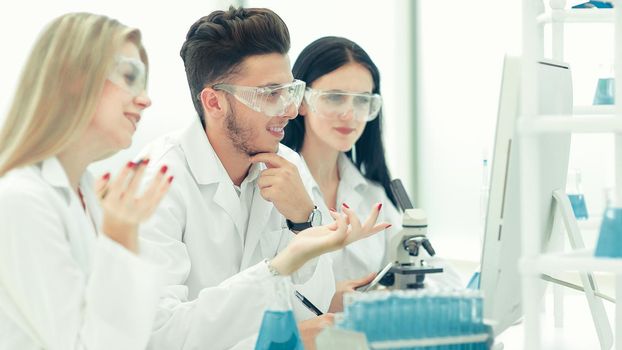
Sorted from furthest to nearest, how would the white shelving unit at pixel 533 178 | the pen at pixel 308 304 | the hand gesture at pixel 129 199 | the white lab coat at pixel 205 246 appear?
the pen at pixel 308 304, the white lab coat at pixel 205 246, the hand gesture at pixel 129 199, the white shelving unit at pixel 533 178

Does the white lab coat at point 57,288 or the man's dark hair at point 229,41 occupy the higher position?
the man's dark hair at point 229,41

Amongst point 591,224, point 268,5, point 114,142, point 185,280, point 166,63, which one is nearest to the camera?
point 114,142

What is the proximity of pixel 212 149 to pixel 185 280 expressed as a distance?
382 millimetres

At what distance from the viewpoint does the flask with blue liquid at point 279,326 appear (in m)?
1.47

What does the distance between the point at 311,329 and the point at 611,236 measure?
86 cm

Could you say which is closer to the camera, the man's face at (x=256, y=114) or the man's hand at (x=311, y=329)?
the man's hand at (x=311, y=329)

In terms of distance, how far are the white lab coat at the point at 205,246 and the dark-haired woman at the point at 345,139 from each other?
1.73ft

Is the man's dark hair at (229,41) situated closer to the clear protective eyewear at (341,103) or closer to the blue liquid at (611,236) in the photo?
the clear protective eyewear at (341,103)

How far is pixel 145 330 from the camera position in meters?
1.58

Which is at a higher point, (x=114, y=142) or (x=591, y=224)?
(x=114, y=142)

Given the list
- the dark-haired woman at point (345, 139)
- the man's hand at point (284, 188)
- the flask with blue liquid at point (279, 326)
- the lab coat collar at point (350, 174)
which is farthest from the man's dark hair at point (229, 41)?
the flask with blue liquid at point (279, 326)

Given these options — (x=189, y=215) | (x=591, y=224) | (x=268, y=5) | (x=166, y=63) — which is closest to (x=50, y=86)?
(x=189, y=215)

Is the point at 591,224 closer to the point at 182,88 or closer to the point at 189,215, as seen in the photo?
the point at 189,215

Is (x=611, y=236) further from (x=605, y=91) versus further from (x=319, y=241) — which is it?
(x=605, y=91)
